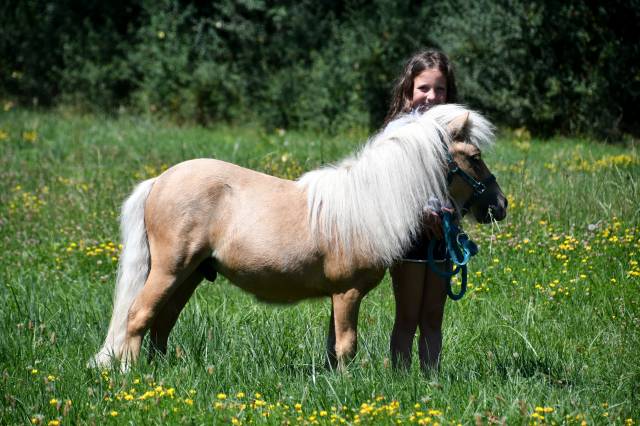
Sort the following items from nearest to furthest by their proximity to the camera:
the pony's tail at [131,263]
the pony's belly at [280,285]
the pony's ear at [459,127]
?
the pony's ear at [459,127], the pony's belly at [280,285], the pony's tail at [131,263]

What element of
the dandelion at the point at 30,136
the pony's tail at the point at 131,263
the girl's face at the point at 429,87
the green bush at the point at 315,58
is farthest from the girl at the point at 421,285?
the green bush at the point at 315,58

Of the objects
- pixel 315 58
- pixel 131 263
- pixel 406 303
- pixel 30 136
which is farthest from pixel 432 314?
pixel 315 58

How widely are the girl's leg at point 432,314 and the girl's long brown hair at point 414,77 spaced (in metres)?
0.90

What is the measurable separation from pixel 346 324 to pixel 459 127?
3.60ft

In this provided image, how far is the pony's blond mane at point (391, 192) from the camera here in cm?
381

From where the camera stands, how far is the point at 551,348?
4.44m

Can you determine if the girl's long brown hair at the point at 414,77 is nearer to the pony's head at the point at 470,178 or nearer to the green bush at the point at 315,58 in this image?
the pony's head at the point at 470,178

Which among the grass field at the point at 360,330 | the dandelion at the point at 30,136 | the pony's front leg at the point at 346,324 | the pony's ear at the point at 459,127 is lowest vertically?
the dandelion at the point at 30,136

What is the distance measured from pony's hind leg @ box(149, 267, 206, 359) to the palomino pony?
0.21 meters

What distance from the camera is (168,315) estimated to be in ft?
14.1

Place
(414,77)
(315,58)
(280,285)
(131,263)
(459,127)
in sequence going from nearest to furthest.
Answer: (459,127) < (280,285) < (131,263) < (414,77) < (315,58)

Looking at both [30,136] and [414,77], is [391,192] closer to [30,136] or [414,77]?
[414,77]

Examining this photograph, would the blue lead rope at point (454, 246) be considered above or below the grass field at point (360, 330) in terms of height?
above

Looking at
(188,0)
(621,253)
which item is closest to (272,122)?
(188,0)
